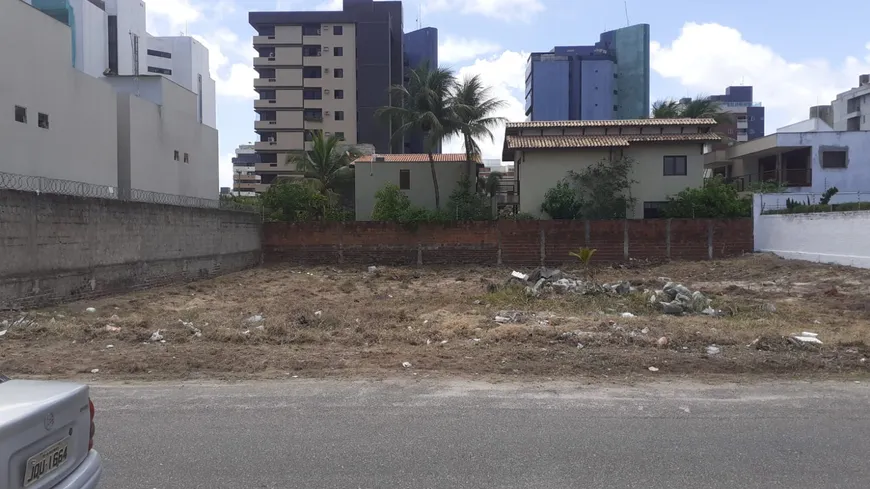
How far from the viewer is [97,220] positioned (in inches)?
636

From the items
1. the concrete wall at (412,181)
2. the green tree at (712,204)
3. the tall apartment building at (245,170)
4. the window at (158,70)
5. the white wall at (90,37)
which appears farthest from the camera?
the tall apartment building at (245,170)

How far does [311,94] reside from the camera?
63.9 m

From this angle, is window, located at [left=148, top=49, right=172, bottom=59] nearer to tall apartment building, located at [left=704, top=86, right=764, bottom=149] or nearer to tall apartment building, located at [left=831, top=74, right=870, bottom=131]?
tall apartment building, located at [left=704, top=86, right=764, bottom=149]

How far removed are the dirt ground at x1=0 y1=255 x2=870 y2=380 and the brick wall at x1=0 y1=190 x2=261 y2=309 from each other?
2.23 feet

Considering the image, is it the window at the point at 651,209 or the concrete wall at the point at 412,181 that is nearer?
the window at the point at 651,209

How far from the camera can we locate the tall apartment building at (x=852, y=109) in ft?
186

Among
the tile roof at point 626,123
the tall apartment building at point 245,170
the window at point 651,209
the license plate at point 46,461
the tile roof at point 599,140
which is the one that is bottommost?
the license plate at point 46,461

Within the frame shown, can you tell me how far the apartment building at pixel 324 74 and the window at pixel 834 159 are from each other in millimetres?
39502

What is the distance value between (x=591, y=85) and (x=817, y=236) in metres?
63.0

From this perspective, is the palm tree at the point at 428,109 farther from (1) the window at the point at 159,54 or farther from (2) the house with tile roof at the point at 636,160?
(1) the window at the point at 159,54

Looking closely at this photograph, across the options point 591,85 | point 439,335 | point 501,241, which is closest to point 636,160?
point 501,241

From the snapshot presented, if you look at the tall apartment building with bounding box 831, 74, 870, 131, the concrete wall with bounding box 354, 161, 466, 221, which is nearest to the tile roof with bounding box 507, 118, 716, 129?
the concrete wall with bounding box 354, 161, 466, 221

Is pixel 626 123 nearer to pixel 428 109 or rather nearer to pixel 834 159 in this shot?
pixel 428 109

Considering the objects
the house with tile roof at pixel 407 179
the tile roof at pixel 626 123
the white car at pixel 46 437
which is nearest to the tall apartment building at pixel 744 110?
the tile roof at pixel 626 123
